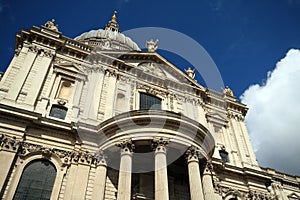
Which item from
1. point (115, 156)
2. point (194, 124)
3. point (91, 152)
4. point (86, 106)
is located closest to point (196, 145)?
point (194, 124)

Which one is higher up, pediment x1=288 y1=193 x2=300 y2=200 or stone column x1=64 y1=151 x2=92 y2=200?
pediment x1=288 y1=193 x2=300 y2=200

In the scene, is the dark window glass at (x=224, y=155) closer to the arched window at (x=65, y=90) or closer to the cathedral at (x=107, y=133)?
the cathedral at (x=107, y=133)

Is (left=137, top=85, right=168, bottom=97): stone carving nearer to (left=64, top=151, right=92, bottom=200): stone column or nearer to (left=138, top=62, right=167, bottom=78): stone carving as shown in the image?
(left=138, top=62, right=167, bottom=78): stone carving

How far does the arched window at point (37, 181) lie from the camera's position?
13529 mm

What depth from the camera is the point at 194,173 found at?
1468cm

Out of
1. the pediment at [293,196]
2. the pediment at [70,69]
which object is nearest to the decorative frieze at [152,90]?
the pediment at [70,69]

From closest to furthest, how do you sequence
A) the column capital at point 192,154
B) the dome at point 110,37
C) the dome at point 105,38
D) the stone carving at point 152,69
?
the column capital at point 192,154 < the stone carving at point 152,69 < the dome at point 110,37 < the dome at point 105,38

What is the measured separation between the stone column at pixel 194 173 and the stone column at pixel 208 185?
4.71 feet

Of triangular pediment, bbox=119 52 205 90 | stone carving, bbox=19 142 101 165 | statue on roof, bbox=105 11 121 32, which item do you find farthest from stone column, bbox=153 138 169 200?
statue on roof, bbox=105 11 121 32

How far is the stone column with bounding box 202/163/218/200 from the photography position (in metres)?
15.2

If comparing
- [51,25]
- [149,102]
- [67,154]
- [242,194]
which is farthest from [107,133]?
[51,25]

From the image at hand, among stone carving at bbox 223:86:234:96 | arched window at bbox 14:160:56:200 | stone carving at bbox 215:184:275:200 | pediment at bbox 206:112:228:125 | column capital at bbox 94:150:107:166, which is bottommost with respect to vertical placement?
arched window at bbox 14:160:56:200

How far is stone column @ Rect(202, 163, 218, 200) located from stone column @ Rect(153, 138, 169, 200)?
327 cm

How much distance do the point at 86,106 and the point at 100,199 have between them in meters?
7.14
